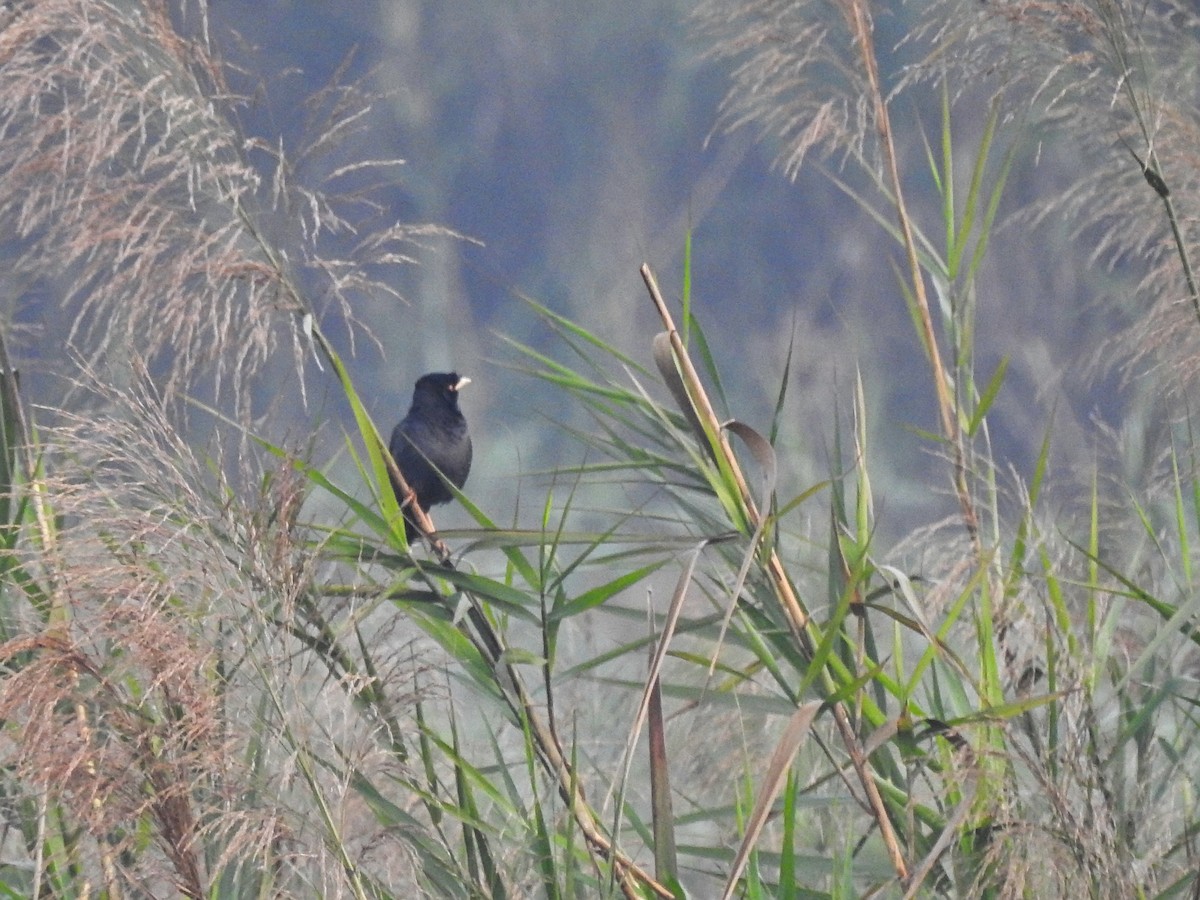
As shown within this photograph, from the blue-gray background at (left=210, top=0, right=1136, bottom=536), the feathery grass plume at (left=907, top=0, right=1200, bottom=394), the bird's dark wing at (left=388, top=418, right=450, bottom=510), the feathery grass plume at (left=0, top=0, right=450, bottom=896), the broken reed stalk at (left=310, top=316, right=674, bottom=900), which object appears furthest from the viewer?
the blue-gray background at (left=210, top=0, right=1136, bottom=536)

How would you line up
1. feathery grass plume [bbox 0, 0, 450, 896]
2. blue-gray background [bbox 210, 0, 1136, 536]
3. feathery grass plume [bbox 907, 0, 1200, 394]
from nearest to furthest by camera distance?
1. feathery grass plume [bbox 0, 0, 450, 896]
2. feathery grass plume [bbox 907, 0, 1200, 394]
3. blue-gray background [bbox 210, 0, 1136, 536]

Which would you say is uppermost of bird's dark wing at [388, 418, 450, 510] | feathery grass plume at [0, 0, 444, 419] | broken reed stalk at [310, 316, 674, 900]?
feathery grass plume at [0, 0, 444, 419]

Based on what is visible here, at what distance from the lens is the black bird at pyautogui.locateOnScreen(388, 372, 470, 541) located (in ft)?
6.82

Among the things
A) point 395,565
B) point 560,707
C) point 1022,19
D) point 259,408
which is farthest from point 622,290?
point 395,565

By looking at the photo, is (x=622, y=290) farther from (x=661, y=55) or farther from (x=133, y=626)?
(x=133, y=626)

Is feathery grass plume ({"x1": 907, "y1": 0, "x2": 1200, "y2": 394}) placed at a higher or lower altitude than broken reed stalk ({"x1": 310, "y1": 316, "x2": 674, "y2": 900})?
higher

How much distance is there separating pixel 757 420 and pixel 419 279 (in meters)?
0.68

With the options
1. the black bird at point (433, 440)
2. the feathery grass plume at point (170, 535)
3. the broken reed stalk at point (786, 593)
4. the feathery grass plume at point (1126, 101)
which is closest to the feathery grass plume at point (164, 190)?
the feathery grass plume at point (170, 535)

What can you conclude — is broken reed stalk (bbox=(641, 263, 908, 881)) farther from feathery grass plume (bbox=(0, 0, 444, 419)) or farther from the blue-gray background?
the blue-gray background

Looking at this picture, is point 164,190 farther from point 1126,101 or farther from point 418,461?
point 418,461

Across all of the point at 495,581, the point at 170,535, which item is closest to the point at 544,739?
the point at 495,581

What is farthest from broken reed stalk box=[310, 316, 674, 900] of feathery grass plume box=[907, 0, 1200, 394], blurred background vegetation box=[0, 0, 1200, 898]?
feathery grass plume box=[907, 0, 1200, 394]

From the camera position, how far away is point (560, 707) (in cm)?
191

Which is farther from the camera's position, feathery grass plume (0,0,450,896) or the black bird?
the black bird
